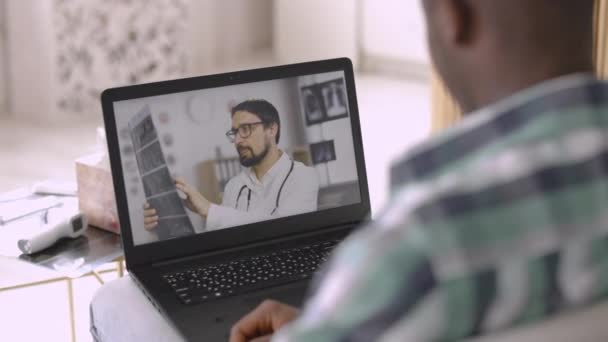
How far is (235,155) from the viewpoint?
155cm

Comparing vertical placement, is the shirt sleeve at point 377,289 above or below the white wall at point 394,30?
below

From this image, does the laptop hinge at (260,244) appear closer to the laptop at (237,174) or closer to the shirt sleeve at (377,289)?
the laptop at (237,174)

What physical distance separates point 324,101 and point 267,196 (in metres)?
0.18

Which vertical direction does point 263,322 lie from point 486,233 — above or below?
below

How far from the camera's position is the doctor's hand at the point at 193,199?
1514mm

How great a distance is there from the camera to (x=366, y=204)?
1605mm

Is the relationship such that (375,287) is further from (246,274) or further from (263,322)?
(246,274)

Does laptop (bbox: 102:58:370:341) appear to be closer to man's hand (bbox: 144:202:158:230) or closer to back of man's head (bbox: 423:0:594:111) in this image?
man's hand (bbox: 144:202:158:230)

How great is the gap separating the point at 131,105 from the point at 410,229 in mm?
900

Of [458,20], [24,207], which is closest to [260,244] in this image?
[24,207]

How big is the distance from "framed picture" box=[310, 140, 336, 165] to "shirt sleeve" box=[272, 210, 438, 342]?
0.90m

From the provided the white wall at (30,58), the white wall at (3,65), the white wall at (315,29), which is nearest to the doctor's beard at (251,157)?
the white wall at (30,58)

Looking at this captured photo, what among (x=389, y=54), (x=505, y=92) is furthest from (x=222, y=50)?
(x=505, y=92)


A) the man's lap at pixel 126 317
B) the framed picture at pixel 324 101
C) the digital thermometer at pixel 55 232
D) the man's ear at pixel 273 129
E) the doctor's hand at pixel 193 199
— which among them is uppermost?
the framed picture at pixel 324 101
